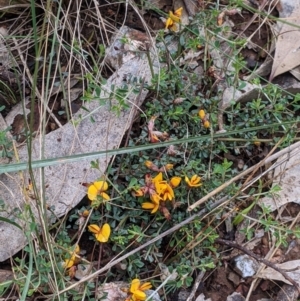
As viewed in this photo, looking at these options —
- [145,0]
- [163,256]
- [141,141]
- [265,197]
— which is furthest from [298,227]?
[145,0]

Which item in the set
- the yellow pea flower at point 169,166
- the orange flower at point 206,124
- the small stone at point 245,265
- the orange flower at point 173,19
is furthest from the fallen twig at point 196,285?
the orange flower at point 173,19

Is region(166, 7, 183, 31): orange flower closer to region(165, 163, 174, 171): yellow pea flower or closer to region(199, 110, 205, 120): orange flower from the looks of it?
region(199, 110, 205, 120): orange flower

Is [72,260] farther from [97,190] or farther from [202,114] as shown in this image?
[202,114]

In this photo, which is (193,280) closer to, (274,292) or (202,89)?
(274,292)

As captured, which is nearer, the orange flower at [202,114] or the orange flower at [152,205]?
the orange flower at [152,205]

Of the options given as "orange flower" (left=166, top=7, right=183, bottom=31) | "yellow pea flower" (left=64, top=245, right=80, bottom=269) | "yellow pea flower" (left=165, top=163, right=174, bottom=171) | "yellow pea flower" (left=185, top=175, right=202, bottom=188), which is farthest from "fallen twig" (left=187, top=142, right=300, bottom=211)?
"orange flower" (left=166, top=7, right=183, bottom=31)

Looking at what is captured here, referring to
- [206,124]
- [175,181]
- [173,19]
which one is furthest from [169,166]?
[173,19]

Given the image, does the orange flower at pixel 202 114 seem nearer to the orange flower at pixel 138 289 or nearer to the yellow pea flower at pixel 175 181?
the yellow pea flower at pixel 175 181
